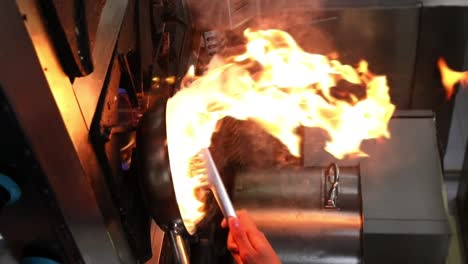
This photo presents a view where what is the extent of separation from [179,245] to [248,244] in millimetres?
125

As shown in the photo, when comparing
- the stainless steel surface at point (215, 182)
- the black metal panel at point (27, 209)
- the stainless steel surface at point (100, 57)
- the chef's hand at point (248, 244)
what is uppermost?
the stainless steel surface at point (100, 57)

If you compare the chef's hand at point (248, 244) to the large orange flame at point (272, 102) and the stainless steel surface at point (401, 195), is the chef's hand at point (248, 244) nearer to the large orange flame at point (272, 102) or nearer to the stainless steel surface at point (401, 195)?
the large orange flame at point (272, 102)

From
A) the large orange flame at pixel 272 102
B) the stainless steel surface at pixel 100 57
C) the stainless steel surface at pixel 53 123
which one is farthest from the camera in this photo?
the large orange flame at pixel 272 102

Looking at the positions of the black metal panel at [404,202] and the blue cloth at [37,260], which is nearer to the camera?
the blue cloth at [37,260]

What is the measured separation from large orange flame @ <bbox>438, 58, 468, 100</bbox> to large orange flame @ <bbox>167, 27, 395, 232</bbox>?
0.62 ft

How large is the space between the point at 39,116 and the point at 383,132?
1.10 metres

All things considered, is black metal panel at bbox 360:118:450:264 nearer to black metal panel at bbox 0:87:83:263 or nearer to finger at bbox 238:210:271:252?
finger at bbox 238:210:271:252

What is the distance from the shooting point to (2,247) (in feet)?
2.79

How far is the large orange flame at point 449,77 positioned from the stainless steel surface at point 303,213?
2.34 ft

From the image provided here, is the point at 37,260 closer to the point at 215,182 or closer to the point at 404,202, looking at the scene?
the point at 215,182

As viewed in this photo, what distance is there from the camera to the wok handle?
0.94 meters

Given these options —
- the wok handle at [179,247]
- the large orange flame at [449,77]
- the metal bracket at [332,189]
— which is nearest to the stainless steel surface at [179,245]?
the wok handle at [179,247]

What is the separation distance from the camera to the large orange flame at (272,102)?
0.94 m

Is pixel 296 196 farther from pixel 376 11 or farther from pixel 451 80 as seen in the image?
pixel 451 80
